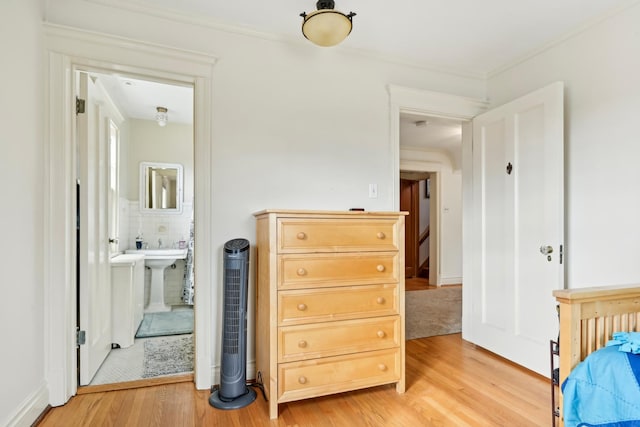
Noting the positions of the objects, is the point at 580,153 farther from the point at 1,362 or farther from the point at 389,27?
the point at 1,362

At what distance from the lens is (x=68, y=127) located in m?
2.02

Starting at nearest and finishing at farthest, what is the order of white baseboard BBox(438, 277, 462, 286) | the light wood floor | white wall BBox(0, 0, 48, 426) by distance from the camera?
white wall BBox(0, 0, 48, 426), the light wood floor, white baseboard BBox(438, 277, 462, 286)

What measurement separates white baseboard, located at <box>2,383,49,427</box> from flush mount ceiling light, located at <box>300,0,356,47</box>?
7.98ft

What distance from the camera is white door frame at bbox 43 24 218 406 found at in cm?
194

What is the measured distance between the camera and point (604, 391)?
116 centimetres

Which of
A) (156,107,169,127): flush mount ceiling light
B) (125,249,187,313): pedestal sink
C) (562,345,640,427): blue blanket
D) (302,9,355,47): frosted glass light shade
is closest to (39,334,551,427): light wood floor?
(562,345,640,427): blue blanket

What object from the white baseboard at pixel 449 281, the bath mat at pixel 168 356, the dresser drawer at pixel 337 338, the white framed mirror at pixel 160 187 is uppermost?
the white framed mirror at pixel 160 187

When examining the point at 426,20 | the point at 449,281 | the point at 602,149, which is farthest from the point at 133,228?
the point at 449,281

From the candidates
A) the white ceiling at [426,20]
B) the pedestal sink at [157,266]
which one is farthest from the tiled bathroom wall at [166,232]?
the white ceiling at [426,20]

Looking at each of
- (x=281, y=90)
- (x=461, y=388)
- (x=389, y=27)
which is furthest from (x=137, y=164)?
(x=461, y=388)

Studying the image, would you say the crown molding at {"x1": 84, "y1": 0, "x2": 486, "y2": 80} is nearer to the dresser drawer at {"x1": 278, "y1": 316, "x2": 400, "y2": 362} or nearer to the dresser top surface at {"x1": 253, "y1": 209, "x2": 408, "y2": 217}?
the dresser top surface at {"x1": 253, "y1": 209, "x2": 408, "y2": 217}

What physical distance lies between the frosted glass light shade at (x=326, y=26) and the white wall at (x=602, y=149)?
166 cm

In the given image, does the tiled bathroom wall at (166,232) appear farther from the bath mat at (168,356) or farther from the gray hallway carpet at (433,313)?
the gray hallway carpet at (433,313)

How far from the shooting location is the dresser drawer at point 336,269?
1.91 metres
